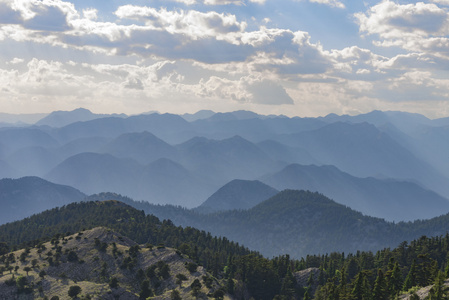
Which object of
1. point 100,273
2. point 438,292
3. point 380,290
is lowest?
point 100,273

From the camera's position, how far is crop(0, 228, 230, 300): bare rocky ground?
163125 mm

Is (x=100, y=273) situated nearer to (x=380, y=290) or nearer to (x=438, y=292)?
(x=380, y=290)

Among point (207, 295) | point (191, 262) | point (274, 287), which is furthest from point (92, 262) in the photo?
point (274, 287)

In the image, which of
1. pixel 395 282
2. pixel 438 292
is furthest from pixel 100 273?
pixel 438 292

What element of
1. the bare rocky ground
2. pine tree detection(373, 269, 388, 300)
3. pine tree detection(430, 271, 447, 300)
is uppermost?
pine tree detection(430, 271, 447, 300)

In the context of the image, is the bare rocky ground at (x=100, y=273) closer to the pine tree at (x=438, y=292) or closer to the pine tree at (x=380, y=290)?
the pine tree at (x=380, y=290)

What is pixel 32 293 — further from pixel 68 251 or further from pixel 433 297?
pixel 433 297

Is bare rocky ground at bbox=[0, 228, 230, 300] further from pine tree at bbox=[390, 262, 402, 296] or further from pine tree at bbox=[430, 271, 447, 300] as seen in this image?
pine tree at bbox=[430, 271, 447, 300]

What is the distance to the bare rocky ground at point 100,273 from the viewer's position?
16312 cm

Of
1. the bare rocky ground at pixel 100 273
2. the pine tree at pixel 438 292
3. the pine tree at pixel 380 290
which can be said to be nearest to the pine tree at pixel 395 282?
the pine tree at pixel 380 290

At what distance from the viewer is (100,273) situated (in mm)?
179875

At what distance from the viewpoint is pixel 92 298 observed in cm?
15388

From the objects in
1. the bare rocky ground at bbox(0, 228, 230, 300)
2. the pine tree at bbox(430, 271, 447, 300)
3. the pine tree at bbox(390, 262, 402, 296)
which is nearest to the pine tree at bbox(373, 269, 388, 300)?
the pine tree at bbox(390, 262, 402, 296)

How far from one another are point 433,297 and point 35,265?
145728 millimetres
